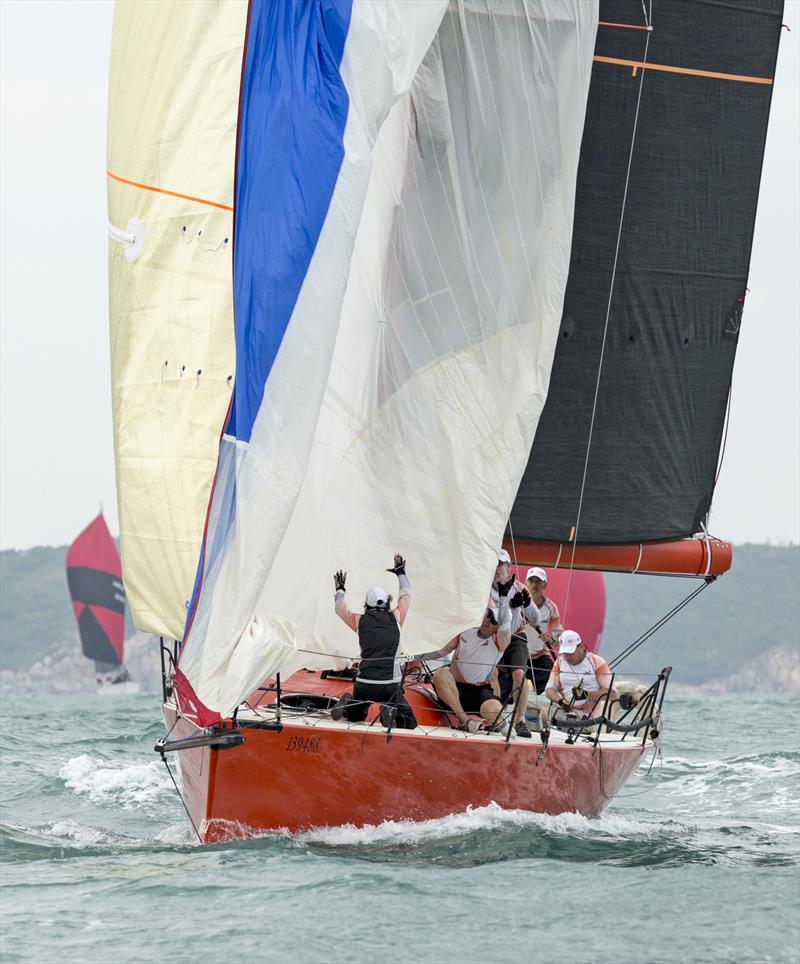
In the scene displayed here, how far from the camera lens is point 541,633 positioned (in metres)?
11.6

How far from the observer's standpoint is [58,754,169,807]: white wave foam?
13930 mm

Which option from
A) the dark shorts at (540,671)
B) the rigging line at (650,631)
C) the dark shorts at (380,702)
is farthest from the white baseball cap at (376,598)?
the rigging line at (650,631)

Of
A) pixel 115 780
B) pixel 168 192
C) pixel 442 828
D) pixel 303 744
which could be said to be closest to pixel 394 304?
pixel 168 192

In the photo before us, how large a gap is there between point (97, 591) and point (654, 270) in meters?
34.1

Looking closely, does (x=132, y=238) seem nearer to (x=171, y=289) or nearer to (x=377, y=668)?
(x=171, y=289)

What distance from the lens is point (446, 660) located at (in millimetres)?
11508

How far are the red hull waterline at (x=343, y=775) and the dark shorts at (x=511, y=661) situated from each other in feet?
2.47

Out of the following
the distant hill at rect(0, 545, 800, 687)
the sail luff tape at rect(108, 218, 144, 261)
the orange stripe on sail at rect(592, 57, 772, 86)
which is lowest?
the distant hill at rect(0, 545, 800, 687)

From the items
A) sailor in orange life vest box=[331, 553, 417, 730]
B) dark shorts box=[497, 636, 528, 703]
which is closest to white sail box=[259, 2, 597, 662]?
dark shorts box=[497, 636, 528, 703]

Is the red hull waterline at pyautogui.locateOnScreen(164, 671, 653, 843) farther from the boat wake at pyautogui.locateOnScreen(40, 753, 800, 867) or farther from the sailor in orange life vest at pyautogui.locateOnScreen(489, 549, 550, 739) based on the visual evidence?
the sailor in orange life vest at pyautogui.locateOnScreen(489, 549, 550, 739)

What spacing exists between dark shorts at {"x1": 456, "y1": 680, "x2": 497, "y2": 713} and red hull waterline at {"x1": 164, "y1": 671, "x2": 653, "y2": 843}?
626 mm

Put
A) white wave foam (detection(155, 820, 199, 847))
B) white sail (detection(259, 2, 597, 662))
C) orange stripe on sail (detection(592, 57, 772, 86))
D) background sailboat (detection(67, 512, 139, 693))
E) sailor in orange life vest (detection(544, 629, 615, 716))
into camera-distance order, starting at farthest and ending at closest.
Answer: background sailboat (detection(67, 512, 139, 693))
orange stripe on sail (detection(592, 57, 772, 86))
sailor in orange life vest (detection(544, 629, 615, 716))
white sail (detection(259, 2, 597, 662))
white wave foam (detection(155, 820, 199, 847))

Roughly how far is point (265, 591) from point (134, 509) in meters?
0.97

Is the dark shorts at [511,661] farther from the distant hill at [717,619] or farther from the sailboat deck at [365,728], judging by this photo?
the distant hill at [717,619]
